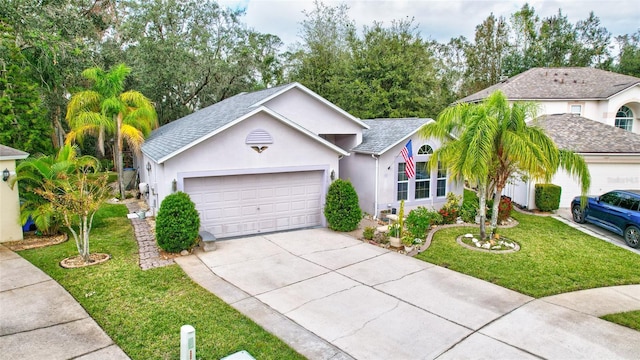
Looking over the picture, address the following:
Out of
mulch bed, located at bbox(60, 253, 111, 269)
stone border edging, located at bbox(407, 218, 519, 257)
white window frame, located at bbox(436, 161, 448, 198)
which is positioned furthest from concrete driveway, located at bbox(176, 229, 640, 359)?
white window frame, located at bbox(436, 161, 448, 198)

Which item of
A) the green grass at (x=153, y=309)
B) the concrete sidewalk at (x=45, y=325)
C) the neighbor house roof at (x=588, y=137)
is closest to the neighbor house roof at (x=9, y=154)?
the green grass at (x=153, y=309)

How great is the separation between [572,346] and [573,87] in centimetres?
2515

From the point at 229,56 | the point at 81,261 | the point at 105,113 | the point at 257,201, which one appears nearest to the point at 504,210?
the point at 257,201

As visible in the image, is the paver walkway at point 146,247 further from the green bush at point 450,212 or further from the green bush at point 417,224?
the green bush at point 450,212

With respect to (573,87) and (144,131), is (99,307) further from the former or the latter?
(573,87)

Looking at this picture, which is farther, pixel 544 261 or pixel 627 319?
pixel 544 261

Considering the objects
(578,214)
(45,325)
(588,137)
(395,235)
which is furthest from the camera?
(588,137)

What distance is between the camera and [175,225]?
398 inches

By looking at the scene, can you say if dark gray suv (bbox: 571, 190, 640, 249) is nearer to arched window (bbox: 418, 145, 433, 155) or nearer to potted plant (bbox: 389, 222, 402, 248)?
arched window (bbox: 418, 145, 433, 155)

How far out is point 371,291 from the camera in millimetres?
8297

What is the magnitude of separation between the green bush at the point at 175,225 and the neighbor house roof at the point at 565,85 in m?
21.5

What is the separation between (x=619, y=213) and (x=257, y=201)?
1178 cm

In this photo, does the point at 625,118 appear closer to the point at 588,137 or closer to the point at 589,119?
the point at 589,119

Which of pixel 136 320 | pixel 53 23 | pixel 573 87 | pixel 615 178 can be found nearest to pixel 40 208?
pixel 136 320
